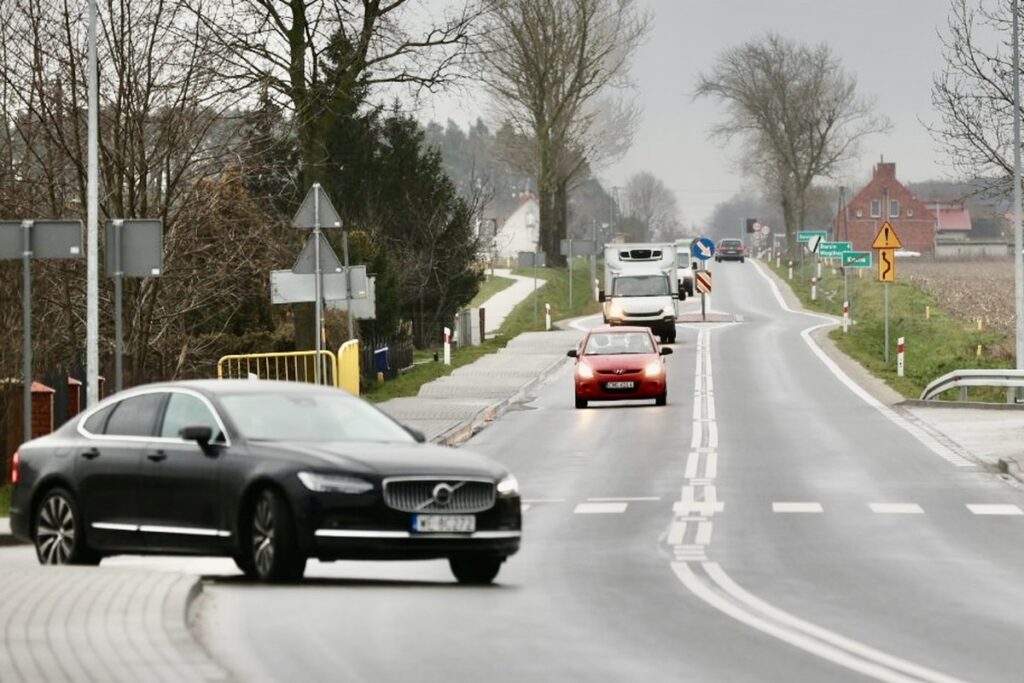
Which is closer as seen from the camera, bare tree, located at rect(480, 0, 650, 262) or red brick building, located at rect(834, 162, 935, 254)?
bare tree, located at rect(480, 0, 650, 262)

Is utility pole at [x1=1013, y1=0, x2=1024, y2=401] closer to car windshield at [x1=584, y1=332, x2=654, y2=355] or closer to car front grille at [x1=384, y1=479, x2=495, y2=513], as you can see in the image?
car windshield at [x1=584, y1=332, x2=654, y2=355]

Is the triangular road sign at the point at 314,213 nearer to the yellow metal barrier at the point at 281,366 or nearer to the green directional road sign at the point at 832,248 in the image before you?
the yellow metal barrier at the point at 281,366

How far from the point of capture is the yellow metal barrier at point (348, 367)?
114ft

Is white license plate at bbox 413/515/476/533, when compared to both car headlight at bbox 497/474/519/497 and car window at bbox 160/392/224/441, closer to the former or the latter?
car headlight at bbox 497/474/519/497

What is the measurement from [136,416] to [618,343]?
26.9 m

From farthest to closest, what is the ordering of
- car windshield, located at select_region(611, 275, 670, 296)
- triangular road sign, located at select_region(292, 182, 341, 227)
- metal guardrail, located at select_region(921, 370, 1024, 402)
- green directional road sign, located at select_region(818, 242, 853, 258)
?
1. green directional road sign, located at select_region(818, 242, 853, 258)
2. car windshield, located at select_region(611, 275, 670, 296)
3. metal guardrail, located at select_region(921, 370, 1024, 402)
4. triangular road sign, located at select_region(292, 182, 341, 227)

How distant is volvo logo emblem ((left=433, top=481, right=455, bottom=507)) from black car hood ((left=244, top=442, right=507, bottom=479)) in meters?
0.08

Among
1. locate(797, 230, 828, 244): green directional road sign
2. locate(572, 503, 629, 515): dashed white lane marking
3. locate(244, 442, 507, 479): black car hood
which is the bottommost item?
locate(572, 503, 629, 515): dashed white lane marking

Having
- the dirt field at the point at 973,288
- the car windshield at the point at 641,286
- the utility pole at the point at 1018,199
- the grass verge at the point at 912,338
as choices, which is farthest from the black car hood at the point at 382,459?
the car windshield at the point at 641,286

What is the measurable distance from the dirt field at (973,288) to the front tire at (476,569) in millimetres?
41598

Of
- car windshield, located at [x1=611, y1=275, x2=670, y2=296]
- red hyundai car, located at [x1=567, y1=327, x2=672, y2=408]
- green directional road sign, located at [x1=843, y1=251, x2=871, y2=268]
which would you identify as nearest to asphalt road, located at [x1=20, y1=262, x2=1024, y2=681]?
red hyundai car, located at [x1=567, y1=327, x2=672, y2=408]

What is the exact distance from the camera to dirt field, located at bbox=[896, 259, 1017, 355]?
72.6 metres

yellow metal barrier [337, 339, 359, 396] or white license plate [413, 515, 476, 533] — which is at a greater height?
yellow metal barrier [337, 339, 359, 396]

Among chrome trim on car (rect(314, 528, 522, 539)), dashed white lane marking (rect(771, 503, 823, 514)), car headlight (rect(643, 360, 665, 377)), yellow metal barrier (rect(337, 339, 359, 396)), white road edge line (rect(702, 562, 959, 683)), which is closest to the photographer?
white road edge line (rect(702, 562, 959, 683))
